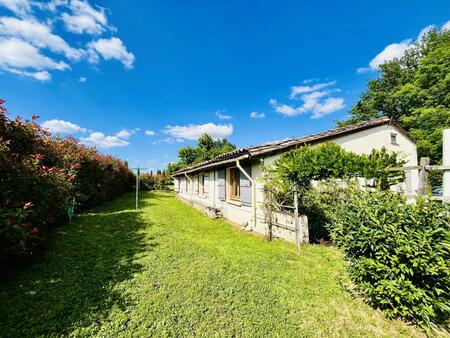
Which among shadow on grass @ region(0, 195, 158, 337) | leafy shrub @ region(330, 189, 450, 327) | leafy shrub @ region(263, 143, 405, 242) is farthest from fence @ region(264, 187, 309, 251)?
shadow on grass @ region(0, 195, 158, 337)

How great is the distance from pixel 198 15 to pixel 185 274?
35.5ft

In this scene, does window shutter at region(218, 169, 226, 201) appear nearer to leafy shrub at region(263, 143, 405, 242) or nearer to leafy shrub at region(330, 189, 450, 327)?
leafy shrub at region(263, 143, 405, 242)

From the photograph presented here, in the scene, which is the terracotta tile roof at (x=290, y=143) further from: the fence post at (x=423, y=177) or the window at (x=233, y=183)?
the fence post at (x=423, y=177)

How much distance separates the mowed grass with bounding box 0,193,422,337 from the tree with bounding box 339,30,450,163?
1787 cm

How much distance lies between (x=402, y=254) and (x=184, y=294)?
10.9 feet

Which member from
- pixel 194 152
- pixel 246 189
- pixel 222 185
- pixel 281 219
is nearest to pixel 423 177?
pixel 281 219

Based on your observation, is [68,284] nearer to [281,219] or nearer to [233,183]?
[281,219]

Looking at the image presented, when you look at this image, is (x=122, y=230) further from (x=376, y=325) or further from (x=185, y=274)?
(x=376, y=325)

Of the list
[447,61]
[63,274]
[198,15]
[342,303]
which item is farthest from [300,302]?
[447,61]

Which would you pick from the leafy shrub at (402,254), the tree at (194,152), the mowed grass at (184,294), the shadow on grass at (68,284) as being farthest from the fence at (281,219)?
the tree at (194,152)

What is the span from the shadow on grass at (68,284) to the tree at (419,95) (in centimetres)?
2113

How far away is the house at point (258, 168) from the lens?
7215mm

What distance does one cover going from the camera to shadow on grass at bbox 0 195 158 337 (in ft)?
8.89

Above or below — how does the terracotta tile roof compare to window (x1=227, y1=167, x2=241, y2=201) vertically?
above
